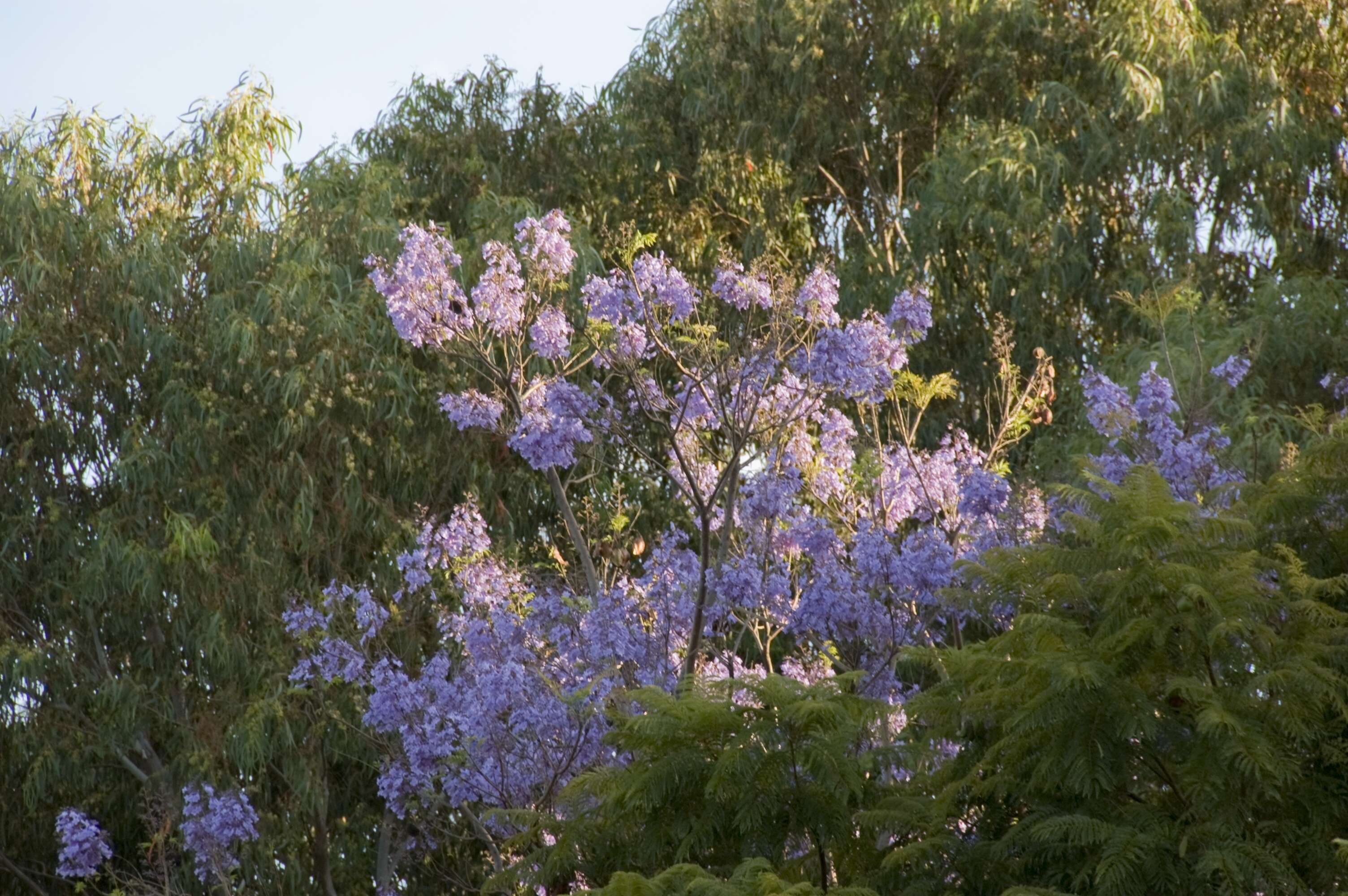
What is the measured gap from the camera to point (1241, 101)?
1129cm

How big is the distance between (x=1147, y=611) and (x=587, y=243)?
23.1ft

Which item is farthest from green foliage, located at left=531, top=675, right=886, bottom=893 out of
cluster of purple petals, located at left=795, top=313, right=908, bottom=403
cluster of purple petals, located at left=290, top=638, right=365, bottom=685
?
cluster of purple petals, located at left=290, top=638, right=365, bottom=685

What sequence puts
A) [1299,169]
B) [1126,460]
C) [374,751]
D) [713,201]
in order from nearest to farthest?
[1126,460], [374,751], [1299,169], [713,201]

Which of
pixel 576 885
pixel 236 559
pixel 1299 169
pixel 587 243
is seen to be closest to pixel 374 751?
pixel 236 559

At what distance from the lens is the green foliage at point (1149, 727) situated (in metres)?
4.40

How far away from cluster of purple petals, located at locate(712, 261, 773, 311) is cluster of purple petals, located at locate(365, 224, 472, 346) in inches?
45.8

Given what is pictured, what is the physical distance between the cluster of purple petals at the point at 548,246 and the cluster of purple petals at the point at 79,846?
3.89 meters

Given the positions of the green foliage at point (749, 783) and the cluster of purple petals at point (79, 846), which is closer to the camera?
the green foliage at point (749, 783)

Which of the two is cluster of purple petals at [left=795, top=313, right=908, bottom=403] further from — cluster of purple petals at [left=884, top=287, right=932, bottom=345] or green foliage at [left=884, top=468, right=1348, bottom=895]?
green foliage at [left=884, top=468, right=1348, bottom=895]

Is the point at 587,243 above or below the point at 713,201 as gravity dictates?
below

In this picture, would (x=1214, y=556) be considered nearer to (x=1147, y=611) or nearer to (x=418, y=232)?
(x=1147, y=611)

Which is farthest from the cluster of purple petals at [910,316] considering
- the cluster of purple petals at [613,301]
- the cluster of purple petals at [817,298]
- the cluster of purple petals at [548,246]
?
the cluster of purple petals at [548,246]

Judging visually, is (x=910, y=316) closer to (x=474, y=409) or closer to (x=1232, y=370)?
(x=1232, y=370)

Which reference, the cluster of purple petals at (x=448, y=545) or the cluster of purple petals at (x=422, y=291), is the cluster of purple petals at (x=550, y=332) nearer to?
the cluster of purple petals at (x=422, y=291)
